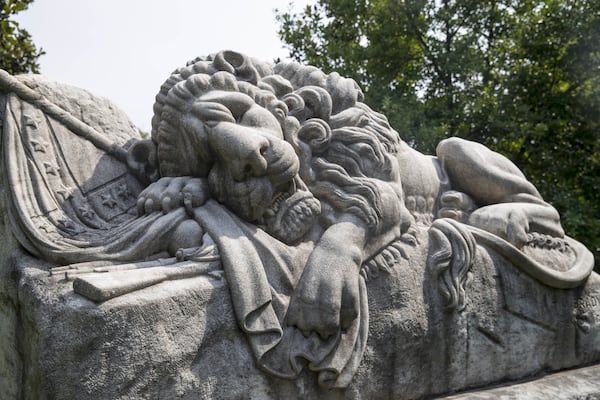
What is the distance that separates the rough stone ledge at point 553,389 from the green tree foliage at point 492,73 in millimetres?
4191

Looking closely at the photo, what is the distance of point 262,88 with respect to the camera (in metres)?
3.11

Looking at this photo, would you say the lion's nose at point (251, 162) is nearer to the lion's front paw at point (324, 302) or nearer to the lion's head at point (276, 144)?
the lion's head at point (276, 144)

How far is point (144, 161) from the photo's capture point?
322 cm

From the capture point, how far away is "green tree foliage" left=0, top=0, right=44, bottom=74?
6.05 metres

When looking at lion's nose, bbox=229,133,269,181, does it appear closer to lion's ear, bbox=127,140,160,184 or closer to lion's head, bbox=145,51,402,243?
lion's head, bbox=145,51,402,243

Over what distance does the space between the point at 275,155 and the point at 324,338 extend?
0.80 metres

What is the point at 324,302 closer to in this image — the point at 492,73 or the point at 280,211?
the point at 280,211

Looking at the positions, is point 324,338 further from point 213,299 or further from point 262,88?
point 262,88

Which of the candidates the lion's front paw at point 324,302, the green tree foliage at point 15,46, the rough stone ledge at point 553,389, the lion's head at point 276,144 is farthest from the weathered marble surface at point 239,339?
the green tree foliage at point 15,46

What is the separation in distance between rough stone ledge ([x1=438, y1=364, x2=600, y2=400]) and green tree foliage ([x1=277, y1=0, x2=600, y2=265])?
13.7ft

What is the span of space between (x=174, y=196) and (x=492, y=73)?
7055mm

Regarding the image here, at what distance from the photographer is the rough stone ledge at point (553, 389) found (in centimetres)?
305

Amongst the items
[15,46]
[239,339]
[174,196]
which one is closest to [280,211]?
[174,196]

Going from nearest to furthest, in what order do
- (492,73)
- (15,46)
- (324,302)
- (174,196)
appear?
(324,302), (174,196), (15,46), (492,73)
